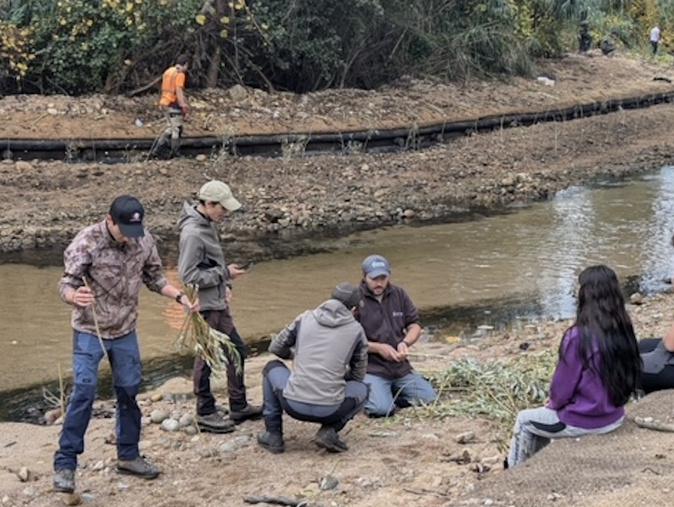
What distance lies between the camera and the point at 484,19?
28219 mm

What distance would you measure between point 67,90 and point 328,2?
22.3ft

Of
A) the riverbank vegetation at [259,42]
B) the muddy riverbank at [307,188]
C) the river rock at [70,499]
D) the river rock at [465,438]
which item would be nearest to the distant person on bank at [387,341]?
the river rock at [465,438]

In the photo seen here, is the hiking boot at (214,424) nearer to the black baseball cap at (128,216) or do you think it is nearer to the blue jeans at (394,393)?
the blue jeans at (394,393)

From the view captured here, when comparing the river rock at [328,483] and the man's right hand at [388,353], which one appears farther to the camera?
the man's right hand at [388,353]

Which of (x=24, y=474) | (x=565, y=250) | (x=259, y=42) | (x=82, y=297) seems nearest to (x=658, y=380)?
(x=82, y=297)

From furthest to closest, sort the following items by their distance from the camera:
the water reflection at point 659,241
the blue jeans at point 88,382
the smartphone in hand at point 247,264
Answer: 1. the smartphone in hand at point 247,264
2. the water reflection at point 659,241
3. the blue jeans at point 88,382

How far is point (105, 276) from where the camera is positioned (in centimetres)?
569

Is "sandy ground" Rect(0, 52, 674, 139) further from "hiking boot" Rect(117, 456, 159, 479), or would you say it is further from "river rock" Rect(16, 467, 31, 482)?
"hiking boot" Rect(117, 456, 159, 479)

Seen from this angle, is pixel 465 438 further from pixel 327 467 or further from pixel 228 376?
pixel 228 376

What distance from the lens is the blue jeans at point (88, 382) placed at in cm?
564

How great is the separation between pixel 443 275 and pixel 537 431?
8.04 m

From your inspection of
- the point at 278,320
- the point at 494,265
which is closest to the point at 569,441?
the point at 278,320

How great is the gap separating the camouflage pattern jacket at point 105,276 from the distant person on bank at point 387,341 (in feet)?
6.50

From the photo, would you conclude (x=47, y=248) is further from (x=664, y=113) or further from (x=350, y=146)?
(x=664, y=113)
